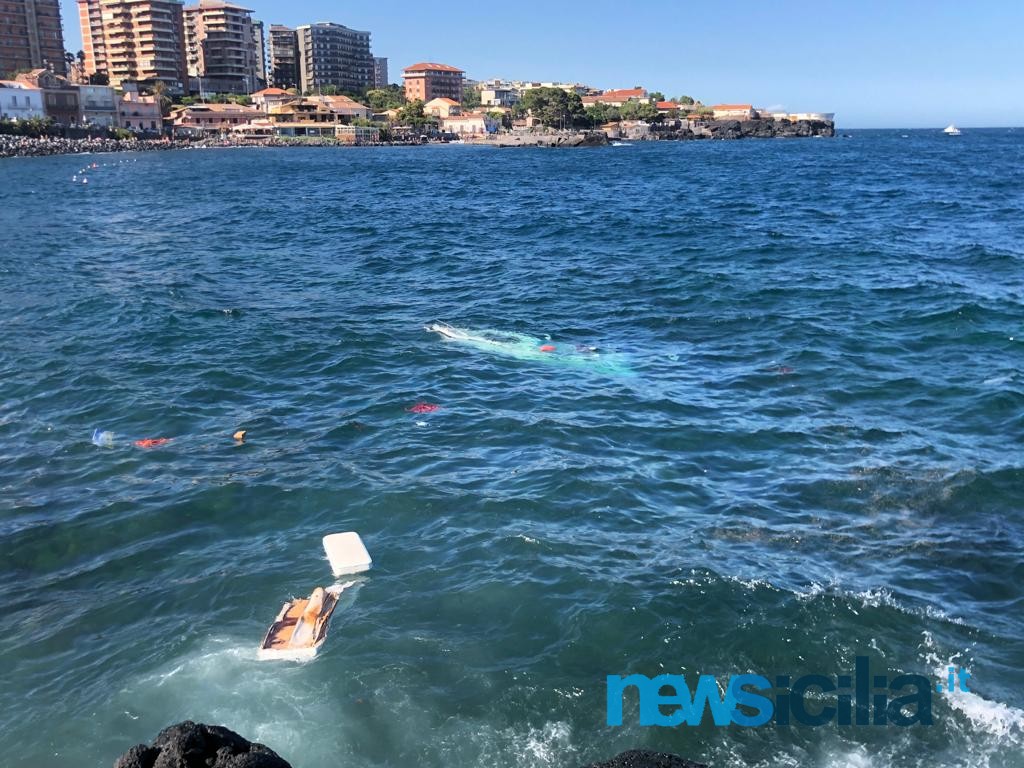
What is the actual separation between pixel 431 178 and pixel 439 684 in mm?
78829

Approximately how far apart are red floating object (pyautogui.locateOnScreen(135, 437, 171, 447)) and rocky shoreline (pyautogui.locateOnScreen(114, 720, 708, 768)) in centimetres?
1109

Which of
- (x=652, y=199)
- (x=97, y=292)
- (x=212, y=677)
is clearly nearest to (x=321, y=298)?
(x=97, y=292)

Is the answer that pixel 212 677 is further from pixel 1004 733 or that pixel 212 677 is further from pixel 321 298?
pixel 321 298

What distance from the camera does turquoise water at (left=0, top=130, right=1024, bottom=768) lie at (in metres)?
8.63

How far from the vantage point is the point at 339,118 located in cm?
19488

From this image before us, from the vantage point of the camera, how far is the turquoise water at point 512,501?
28.3ft

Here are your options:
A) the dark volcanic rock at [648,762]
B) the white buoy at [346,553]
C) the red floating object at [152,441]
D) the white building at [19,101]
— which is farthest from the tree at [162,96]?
the dark volcanic rock at [648,762]

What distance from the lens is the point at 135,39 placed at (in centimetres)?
19212

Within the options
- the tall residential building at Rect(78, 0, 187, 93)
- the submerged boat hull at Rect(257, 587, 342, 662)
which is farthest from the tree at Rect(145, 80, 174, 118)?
the submerged boat hull at Rect(257, 587, 342, 662)

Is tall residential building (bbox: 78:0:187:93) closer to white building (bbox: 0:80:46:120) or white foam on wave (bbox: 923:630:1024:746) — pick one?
white building (bbox: 0:80:46:120)

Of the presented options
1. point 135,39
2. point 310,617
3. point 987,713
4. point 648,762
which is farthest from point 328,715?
point 135,39

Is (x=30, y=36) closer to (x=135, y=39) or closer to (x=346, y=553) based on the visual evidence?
(x=135, y=39)

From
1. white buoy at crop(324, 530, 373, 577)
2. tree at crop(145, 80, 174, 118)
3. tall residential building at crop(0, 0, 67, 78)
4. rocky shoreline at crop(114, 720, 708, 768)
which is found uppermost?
tall residential building at crop(0, 0, 67, 78)

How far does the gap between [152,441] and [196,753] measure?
11.6 meters
